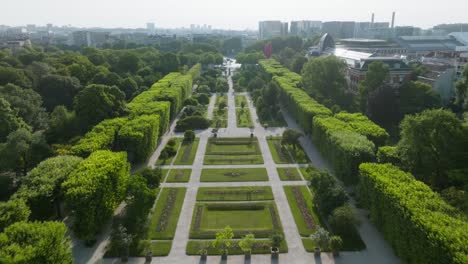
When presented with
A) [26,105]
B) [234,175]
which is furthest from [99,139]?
[26,105]

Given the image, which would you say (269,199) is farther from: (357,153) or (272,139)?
(272,139)

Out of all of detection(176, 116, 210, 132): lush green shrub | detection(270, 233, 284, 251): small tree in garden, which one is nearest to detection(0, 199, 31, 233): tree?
detection(270, 233, 284, 251): small tree in garden

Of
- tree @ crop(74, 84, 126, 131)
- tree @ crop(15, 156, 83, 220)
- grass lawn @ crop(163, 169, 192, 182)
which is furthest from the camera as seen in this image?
tree @ crop(74, 84, 126, 131)

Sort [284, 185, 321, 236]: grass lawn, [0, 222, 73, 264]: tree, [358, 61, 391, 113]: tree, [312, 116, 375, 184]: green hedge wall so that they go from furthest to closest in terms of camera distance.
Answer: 1. [358, 61, 391, 113]: tree
2. [312, 116, 375, 184]: green hedge wall
3. [284, 185, 321, 236]: grass lawn
4. [0, 222, 73, 264]: tree

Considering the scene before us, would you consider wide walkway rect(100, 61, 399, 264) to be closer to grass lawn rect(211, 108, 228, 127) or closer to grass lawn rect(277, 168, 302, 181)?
grass lawn rect(277, 168, 302, 181)

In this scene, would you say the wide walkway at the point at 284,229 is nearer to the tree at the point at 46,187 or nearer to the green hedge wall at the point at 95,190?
the green hedge wall at the point at 95,190

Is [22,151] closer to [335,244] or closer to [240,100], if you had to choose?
[335,244]

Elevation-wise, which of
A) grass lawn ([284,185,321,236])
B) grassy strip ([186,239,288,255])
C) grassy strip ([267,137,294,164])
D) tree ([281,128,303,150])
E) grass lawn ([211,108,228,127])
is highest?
tree ([281,128,303,150])
